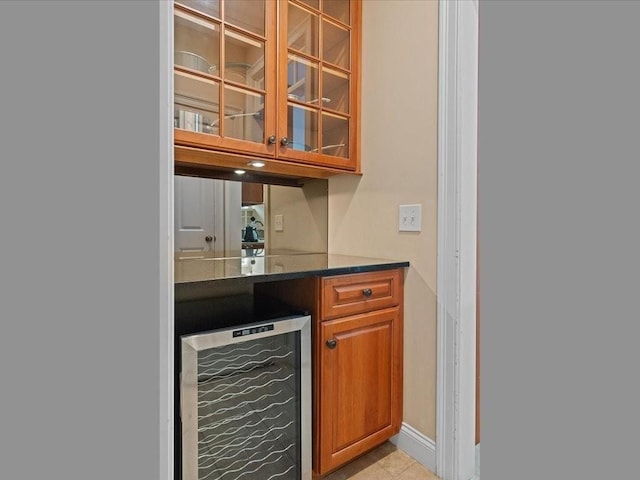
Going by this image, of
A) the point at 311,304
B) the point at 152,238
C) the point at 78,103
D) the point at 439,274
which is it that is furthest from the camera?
the point at 439,274

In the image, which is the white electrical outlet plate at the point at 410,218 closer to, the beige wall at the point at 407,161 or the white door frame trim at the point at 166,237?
the beige wall at the point at 407,161

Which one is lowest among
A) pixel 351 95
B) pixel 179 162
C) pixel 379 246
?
pixel 379 246

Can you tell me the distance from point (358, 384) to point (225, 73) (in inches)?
56.7

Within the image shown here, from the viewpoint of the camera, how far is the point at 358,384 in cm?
137

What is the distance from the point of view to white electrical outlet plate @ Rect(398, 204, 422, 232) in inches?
59.1

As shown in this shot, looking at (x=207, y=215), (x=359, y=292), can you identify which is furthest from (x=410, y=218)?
(x=207, y=215)

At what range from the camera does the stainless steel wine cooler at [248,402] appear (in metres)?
0.99

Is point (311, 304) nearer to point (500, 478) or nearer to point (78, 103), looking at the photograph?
point (500, 478)

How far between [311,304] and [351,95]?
46.1 inches

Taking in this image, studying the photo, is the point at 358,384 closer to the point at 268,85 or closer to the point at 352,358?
the point at 352,358

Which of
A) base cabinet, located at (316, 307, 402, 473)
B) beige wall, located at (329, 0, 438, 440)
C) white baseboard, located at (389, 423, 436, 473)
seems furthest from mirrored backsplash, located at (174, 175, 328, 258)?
white baseboard, located at (389, 423, 436, 473)

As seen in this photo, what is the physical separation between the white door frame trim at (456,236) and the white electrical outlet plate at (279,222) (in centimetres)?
92

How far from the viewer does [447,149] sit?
4.51 feet

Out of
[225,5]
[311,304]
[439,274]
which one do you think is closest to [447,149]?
[439,274]
